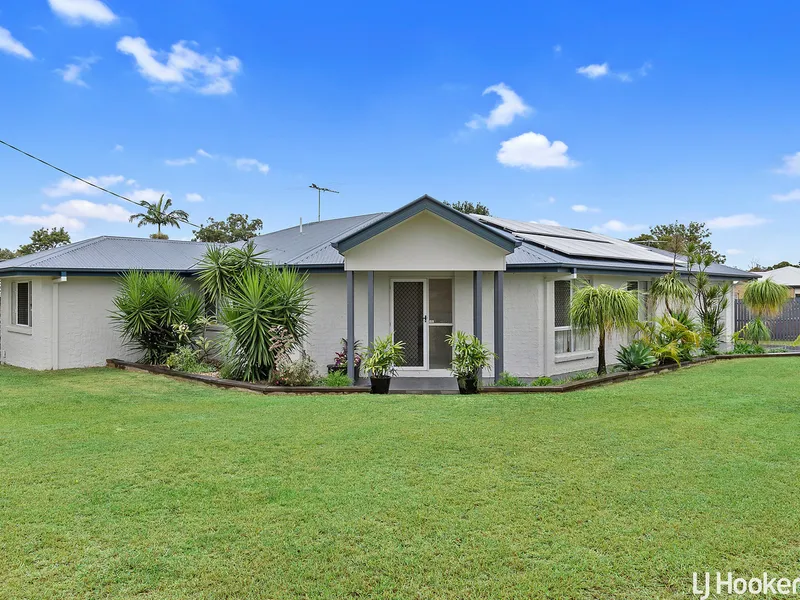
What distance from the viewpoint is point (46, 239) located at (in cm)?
4709

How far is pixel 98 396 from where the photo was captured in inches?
394

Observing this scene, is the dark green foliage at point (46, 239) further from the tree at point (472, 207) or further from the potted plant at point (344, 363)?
the potted plant at point (344, 363)

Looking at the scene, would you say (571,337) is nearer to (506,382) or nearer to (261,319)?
(506,382)

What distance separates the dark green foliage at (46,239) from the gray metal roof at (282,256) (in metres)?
36.2

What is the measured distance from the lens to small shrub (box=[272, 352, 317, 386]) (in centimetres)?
1070

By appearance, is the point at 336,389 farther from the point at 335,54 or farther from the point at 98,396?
the point at 335,54

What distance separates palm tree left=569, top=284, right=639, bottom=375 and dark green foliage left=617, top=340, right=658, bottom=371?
50.5 inches

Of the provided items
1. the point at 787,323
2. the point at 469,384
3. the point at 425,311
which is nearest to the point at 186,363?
the point at 425,311

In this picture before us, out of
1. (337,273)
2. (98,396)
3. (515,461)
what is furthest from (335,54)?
(515,461)

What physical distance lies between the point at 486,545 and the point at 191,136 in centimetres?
2092

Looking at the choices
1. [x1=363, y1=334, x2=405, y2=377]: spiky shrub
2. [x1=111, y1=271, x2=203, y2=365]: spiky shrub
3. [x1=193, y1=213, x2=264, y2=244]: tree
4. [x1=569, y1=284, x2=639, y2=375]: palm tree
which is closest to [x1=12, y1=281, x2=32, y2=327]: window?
[x1=111, y1=271, x2=203, y2=365]: spiky shrub

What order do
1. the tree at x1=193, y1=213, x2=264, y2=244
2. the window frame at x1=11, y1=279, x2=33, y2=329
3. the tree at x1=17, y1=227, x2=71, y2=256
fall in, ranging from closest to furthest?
1. the window frame at x1=11, y1=279, x2=33, y2=329
2. the tree at x1=17, y1=227, x2=71, y2=256
3. the tree at x1=193, y1=213, x2=264, y2=244

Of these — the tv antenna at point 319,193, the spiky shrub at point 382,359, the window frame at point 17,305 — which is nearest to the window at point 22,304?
the window frame at point 17,305
